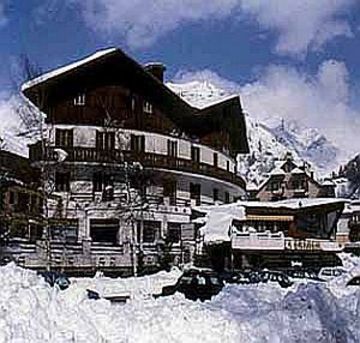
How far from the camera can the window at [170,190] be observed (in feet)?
151

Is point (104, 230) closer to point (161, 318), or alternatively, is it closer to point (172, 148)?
point (172, 148)

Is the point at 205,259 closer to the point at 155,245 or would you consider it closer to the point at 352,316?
the point at 155,245

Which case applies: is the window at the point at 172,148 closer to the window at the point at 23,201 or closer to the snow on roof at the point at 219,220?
the snow on roof at the point at 219,220

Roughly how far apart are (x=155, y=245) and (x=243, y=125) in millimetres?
20675

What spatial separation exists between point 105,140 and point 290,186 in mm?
40476

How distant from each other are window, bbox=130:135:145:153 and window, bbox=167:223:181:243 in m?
4.92

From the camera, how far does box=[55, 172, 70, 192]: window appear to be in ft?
142

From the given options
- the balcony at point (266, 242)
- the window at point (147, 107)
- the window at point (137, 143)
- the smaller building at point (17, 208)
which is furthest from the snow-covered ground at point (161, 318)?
the window at point (147, 107)

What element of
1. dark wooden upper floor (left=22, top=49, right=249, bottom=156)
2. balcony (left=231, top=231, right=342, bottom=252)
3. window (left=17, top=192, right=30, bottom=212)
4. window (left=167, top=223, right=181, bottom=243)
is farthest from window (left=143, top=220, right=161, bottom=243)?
window (left=17, top=192, right=30, bottom=212)

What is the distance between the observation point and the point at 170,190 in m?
46.6

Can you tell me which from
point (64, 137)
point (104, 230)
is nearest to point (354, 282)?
point (104, 230)

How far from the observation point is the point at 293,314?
11977mm

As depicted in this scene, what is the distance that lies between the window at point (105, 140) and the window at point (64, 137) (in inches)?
62.1

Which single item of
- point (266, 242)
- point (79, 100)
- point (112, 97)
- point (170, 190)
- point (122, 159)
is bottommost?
point (266, 242)
